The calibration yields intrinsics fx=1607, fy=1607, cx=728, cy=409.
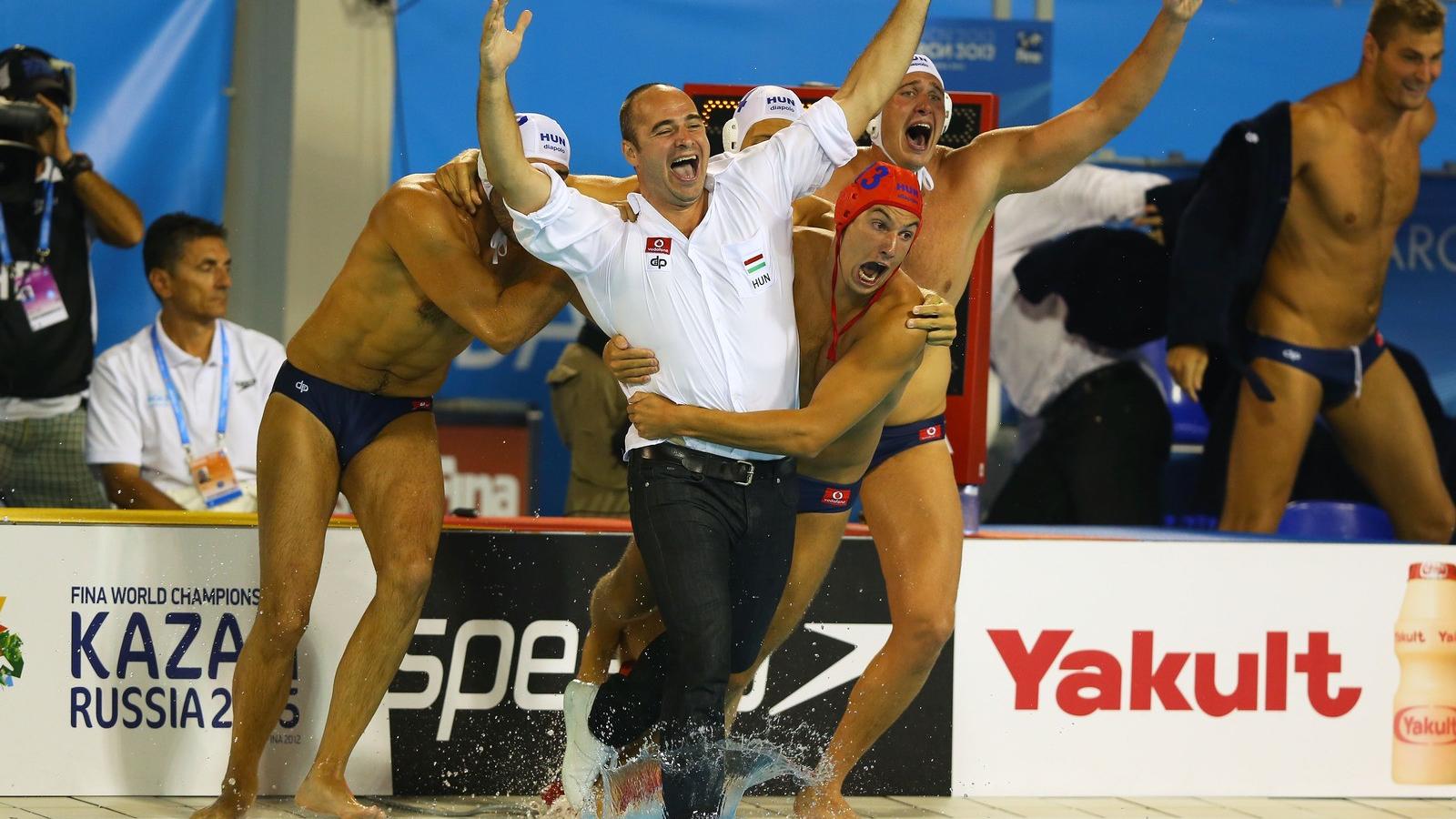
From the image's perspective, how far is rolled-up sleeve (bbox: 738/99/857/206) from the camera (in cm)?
464

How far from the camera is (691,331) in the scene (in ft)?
14.5

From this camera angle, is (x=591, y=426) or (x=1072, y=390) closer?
(x=591, y=426)

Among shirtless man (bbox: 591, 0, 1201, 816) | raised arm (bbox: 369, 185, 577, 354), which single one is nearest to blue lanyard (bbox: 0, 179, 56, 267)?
raised arm (bbox: 369, 185, 577, 354)

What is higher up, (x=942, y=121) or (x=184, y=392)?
(x=942, y=121)

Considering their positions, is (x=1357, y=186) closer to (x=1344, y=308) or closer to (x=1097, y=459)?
(x=1344, y=308)

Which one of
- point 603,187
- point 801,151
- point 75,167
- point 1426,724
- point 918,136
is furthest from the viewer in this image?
point 75,167

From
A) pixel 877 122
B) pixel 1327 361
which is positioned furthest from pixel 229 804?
pixel 1327 361

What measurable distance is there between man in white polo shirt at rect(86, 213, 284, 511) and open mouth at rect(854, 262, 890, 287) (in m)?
3.34

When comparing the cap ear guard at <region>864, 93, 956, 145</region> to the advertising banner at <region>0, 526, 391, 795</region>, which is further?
the advertising banner at <region>0, 526, 391, 795</region>

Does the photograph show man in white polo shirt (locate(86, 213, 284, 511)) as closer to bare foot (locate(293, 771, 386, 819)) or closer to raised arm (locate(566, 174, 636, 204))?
bare foot (locate(293, 771, 386, 819))

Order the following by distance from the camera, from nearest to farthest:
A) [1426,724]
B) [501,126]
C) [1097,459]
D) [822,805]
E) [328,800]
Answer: [501,126] → [328,800] → [822,805] → [1426,724] → [1097,459]

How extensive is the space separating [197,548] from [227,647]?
1.18 ft

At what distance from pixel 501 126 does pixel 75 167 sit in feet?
12.0

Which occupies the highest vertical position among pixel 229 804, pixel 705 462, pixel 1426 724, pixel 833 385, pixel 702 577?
pixel 833 385
